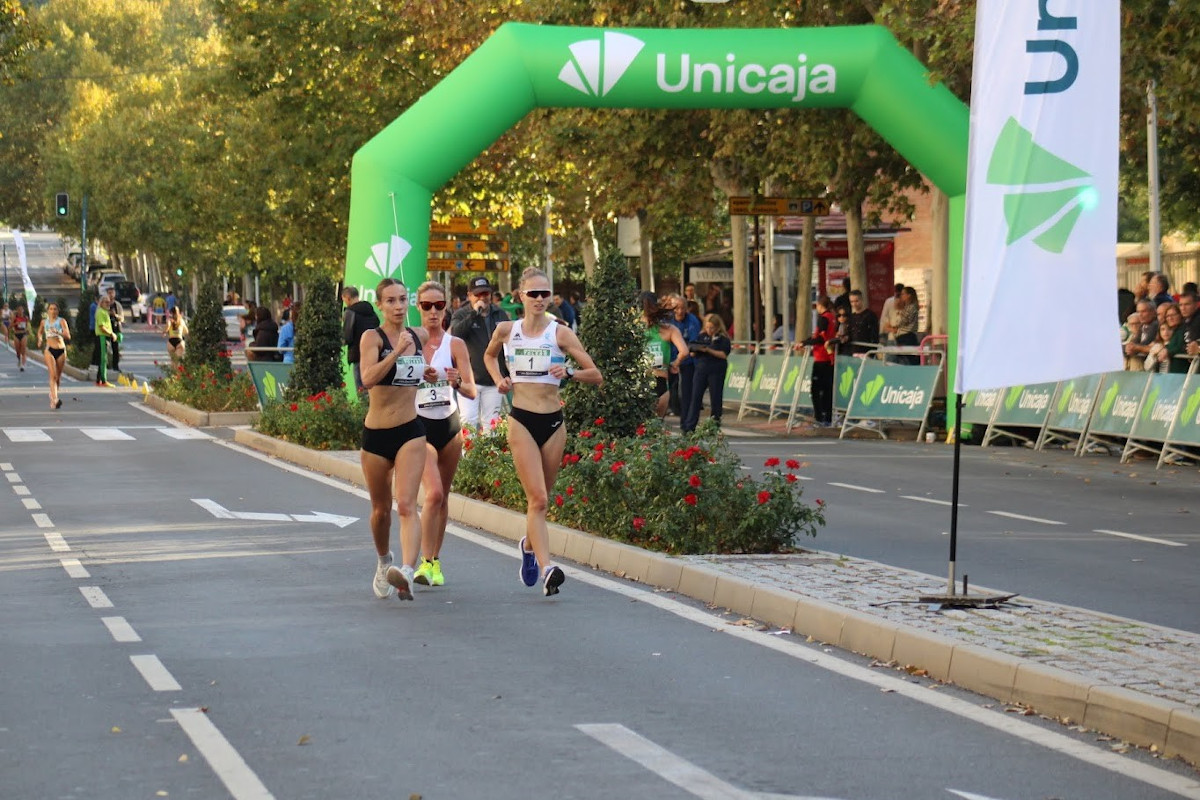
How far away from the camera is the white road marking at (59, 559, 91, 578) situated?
41.0 feet

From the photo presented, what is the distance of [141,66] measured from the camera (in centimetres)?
12612

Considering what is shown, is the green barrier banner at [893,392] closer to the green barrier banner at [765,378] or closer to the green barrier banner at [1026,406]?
the green barrier banner at [1026,406]

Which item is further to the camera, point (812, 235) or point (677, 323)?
point (812, 235)

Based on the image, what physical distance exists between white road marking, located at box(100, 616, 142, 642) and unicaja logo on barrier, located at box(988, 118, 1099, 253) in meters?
4.60

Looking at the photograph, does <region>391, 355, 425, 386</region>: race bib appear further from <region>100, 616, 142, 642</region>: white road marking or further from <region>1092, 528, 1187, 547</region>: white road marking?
<region>1092, 528, 1187, 547</region>: white road marking

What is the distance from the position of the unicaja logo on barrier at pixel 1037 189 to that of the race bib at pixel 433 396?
3533 mm

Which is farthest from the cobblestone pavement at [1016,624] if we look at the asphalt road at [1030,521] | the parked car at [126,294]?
the parked car at [126,294]

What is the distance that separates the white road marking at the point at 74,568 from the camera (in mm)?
12508

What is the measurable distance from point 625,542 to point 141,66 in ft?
388

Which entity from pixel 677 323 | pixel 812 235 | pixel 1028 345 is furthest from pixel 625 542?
pixel 812 235

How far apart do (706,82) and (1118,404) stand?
19.7 feet

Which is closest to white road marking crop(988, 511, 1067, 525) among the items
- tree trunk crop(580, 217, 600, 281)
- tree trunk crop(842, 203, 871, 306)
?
tree trunk crop(842, 203, 871, 306)

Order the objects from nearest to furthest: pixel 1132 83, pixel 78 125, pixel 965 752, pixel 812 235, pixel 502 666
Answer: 1. pixel 965 752
2. pixel 502 666
3. pixel 1132 83
4. pixel 812 235
5. pixel 78 125

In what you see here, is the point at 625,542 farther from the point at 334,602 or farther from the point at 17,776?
the point at 17,776
